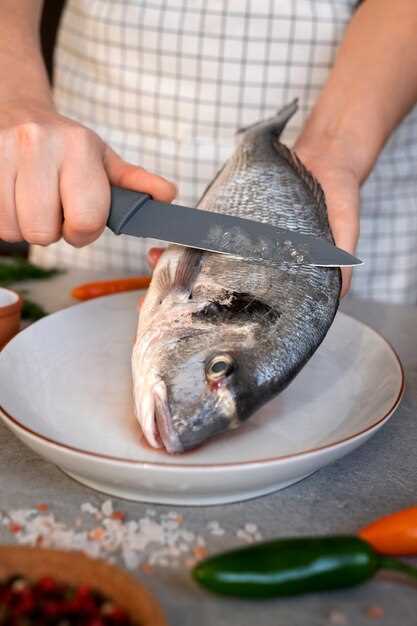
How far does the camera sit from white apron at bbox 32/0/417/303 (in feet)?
6.66

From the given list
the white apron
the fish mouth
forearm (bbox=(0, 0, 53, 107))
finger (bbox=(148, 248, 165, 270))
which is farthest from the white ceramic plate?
the white apron

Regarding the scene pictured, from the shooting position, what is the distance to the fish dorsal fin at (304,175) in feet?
5.10

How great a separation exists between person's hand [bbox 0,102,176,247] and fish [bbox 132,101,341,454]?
0.20 metres

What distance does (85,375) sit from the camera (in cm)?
137

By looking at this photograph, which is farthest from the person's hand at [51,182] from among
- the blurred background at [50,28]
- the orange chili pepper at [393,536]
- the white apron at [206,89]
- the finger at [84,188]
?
the blurred background at [50,28]

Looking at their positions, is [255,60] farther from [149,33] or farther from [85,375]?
[85,375]

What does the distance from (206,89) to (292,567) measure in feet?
4.90

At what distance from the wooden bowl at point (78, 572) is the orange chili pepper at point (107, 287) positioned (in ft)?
3.41

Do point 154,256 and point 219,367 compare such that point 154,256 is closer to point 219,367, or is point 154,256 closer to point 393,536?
point 219,367

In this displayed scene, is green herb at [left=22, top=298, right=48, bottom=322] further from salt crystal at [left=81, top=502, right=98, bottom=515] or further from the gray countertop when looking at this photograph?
salt crystal at [left=81, top=502, right=98, bottom=515]

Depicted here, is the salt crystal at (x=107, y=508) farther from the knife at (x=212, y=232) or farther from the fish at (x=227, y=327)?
the knife at (x=212, y=232)

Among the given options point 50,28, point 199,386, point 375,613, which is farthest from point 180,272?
point 50,28

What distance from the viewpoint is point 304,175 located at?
1.60 m

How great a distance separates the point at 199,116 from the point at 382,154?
51 cm
